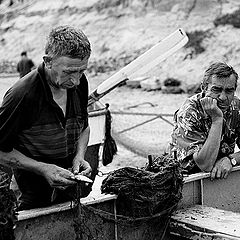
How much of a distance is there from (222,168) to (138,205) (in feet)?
3.23

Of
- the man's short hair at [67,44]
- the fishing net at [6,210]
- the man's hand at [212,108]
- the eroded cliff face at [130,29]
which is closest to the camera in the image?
the fishing net at [6,210]

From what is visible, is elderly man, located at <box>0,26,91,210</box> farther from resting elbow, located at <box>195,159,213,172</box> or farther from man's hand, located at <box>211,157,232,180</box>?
man's hand, located at <box>211,157,232,180</box>

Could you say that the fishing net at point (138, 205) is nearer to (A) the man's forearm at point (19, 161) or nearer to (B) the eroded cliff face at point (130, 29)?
(A) the man's forearm at point (19, 161)

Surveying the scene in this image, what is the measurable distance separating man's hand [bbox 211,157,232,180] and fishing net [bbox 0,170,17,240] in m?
1.85

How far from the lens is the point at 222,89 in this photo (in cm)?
504

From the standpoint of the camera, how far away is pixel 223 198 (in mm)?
5363

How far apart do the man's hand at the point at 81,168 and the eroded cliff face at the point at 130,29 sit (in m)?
17.2

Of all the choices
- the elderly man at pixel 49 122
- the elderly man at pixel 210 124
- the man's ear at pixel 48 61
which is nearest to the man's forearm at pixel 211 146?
the elderly man at pixel 210 124

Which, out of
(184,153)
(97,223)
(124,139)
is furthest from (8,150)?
A: (124,139)

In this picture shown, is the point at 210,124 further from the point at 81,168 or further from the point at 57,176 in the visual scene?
the point at 57,176

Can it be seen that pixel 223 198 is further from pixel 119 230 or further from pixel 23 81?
pixel 23 81

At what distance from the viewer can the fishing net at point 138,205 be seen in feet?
14.5

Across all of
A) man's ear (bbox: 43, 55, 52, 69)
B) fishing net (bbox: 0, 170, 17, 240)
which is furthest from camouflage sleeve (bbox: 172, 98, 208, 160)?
fishing net (bbox: 0, 170, 17, 240)

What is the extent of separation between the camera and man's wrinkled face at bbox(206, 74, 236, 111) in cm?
503
